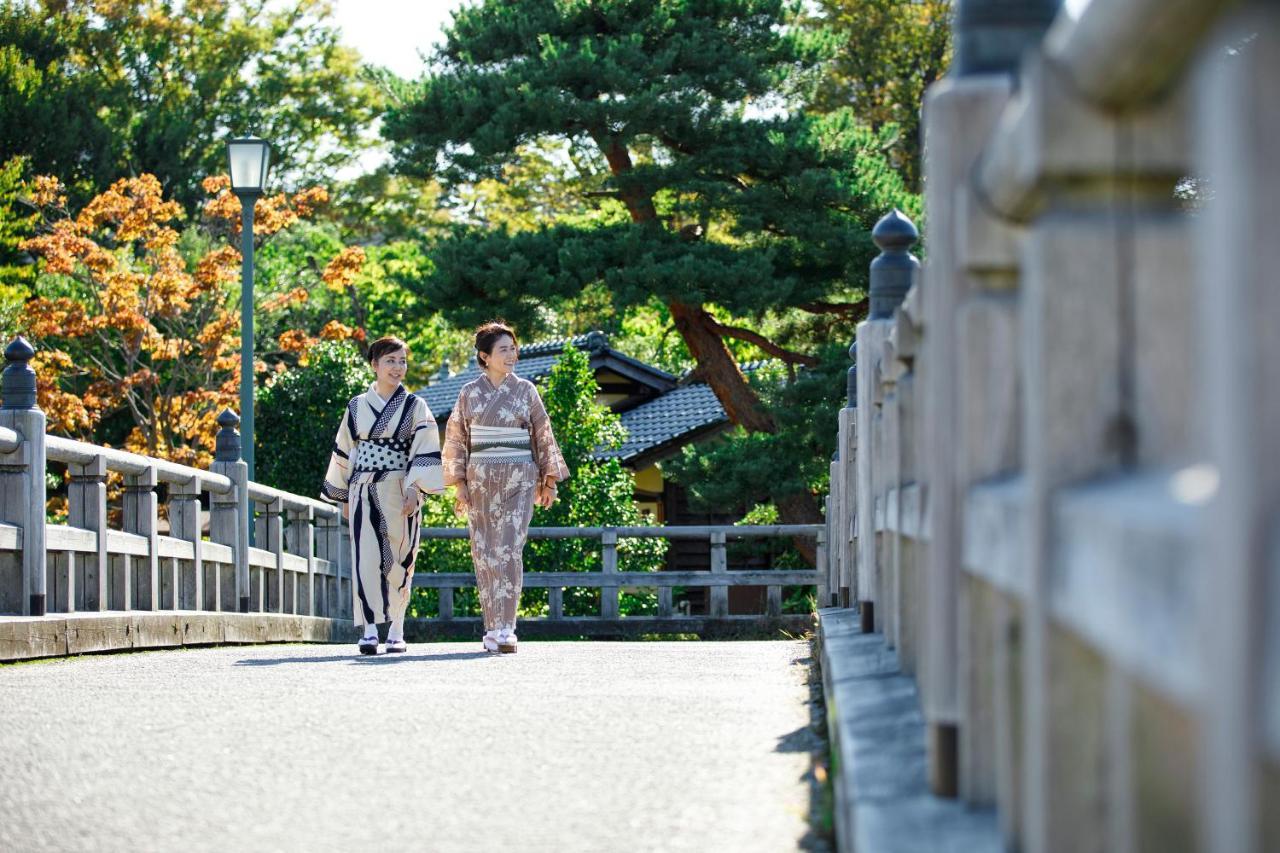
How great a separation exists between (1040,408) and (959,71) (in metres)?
1.09

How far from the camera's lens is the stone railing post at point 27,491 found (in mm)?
8805

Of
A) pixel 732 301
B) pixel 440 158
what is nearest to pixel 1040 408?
pixel 732 301

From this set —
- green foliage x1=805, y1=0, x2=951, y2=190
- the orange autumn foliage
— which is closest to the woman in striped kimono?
the orange autumn foliage

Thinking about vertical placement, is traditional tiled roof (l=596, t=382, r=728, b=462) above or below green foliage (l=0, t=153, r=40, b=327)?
below

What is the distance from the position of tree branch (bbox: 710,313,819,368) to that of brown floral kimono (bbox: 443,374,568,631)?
40.0 feet

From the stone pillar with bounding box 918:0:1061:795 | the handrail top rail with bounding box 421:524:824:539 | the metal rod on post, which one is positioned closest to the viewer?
the stone pillar with bounding box 918:0:1061:795

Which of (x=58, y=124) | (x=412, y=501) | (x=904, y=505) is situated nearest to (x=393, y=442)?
(x=412, y=501)

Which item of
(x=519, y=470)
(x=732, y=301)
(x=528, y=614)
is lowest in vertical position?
(x=528, y=614)

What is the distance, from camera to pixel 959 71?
279cm

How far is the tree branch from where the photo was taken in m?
22.0

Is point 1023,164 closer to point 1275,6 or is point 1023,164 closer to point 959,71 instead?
point 1275,6

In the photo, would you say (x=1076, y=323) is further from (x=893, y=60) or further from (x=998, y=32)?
(x=893, y=60)

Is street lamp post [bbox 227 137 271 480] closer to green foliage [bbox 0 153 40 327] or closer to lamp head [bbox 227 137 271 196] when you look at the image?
lamp head [bbox 227 137 271 196]

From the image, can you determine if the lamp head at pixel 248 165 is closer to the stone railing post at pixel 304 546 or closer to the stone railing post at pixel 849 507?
the stone railing post at pixel 304 546
